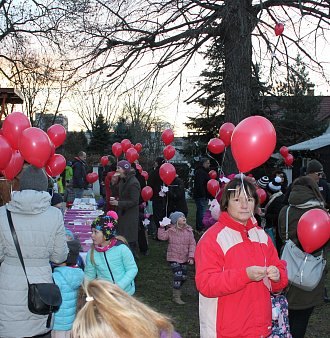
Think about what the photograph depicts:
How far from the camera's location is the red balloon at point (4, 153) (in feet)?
17.8

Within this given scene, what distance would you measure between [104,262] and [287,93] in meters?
5.72

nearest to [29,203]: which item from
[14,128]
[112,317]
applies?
[112,317]

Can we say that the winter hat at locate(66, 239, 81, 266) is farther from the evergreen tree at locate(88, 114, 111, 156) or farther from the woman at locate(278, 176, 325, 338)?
the evergreen tree at locate(88, 114, 111, 156)

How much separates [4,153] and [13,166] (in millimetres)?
390

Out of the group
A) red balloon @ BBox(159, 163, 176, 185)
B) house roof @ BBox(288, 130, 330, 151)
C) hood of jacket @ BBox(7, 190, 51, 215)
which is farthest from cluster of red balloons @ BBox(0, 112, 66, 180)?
house roof @ BBox(288, 130, 330, 151)

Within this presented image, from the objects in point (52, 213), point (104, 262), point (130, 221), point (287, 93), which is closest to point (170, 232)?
point (130, 221)

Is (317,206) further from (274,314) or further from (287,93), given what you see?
(287,93)

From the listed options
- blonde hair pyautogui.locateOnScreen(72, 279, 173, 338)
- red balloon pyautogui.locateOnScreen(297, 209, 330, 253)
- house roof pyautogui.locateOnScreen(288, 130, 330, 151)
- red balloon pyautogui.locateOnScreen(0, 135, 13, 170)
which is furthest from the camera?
house roof pyautogui.locateOnScreen(288, 130, 330, 151)

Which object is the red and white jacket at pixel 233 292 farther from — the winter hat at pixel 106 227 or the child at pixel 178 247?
the child at pixel 178 247

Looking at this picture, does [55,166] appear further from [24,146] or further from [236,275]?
[236,275]

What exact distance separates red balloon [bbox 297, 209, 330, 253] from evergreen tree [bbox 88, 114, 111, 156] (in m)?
36.1

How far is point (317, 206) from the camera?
14.4 ft

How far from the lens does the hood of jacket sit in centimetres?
349

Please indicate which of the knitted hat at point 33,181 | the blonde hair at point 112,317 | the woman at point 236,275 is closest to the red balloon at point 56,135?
the knitted hat at point 33,181
